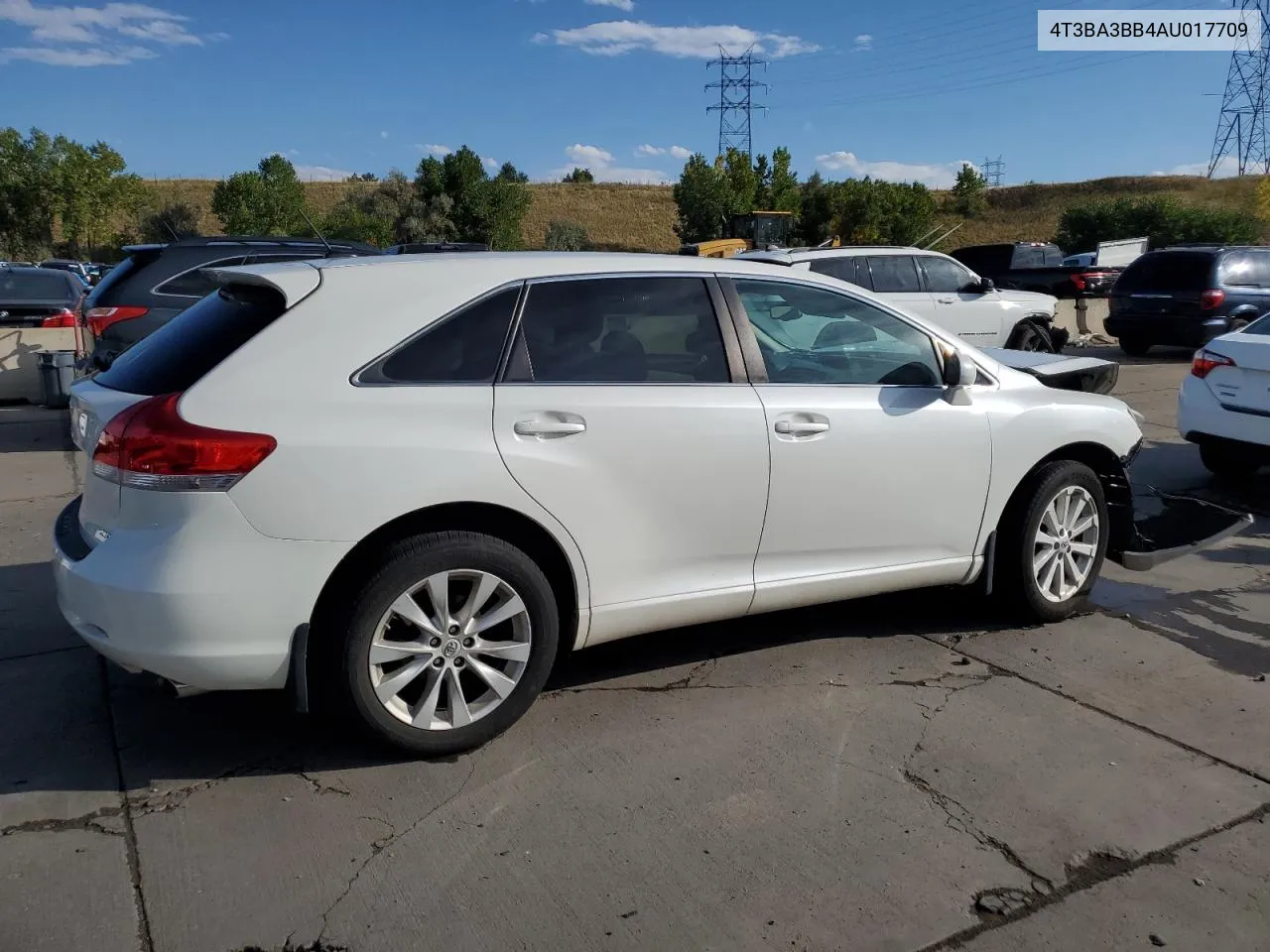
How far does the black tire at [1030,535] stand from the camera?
16.1 ft

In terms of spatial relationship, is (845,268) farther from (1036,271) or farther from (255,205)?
(255,205)

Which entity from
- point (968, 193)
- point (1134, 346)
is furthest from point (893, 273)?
point (968, 193)

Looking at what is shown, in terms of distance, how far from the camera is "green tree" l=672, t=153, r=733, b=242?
56250 millimetres

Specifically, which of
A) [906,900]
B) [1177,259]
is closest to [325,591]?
[906,900]

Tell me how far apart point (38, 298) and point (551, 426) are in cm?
1204

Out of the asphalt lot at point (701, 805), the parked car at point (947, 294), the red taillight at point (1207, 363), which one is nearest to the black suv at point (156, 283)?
the asphalt lot at point (701, 805)

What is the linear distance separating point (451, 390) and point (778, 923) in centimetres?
194

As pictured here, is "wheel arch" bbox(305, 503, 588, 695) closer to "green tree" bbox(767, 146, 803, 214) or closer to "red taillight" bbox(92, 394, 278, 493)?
"red taillight" bbox(92, 394, 278, 493)

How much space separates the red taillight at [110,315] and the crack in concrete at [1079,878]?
28.0 feet

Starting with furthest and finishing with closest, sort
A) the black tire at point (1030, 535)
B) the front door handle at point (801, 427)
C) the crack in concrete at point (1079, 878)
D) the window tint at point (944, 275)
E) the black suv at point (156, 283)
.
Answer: the window tint at point (944, 275), the black suv at point (156, 283), the black tire at point (1030, 535), the front door handle at point (801, 427), the crack in concrete at point (1079, 878)

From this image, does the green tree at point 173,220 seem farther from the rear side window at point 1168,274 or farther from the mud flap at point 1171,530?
the mud flap at point 1171,530

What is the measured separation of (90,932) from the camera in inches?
110

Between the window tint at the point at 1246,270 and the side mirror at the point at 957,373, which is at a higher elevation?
the window tint at the point at 1246,270

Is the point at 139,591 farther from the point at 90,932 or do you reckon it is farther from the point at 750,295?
the point at 750,295
